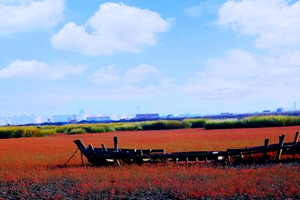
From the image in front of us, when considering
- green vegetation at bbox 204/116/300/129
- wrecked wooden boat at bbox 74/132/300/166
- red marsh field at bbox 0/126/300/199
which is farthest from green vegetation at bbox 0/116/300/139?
red marsh field at bbox 0/126/300/199

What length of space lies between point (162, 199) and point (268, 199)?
331 cm

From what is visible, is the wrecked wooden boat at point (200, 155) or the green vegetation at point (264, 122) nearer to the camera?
the wrecked wooden boat at point (200, 155)

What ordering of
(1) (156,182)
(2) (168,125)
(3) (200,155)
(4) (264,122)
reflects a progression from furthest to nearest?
(2) (168,125)
(4) (264,122)
(3) (200,155)
(1) (156,182)

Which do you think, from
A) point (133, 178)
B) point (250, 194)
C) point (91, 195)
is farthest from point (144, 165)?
point (250, 194)

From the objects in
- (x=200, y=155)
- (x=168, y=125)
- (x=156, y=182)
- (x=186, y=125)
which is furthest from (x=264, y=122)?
(x=156, y=182)

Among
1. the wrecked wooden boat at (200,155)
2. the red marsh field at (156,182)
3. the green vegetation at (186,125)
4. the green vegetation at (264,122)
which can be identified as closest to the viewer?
the red marsh field at (156,182)

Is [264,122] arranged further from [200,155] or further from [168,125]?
[200,155]

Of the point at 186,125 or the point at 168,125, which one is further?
the point at 168,125

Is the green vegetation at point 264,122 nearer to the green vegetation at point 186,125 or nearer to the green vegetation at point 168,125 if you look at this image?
the green vegetation at point 186,125

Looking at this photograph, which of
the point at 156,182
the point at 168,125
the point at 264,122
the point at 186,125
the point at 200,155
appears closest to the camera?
the point at 156,182

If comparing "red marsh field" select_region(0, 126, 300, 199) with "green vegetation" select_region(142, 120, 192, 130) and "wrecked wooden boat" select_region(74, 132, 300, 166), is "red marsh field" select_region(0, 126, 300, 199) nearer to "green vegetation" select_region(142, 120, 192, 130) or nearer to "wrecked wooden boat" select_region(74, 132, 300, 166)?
"wrecked wooden boat" select_region(74, 132, 300, 166)

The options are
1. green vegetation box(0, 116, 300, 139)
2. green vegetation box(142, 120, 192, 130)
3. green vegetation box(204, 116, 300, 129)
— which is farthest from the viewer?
green vegetation box(142, 120, 192, 130)

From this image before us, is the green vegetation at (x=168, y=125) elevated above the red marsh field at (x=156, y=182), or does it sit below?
above

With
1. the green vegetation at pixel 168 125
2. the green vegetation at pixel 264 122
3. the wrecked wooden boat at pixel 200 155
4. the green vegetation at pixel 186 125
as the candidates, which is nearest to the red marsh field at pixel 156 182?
the wrecked wooden boat at pixel 200 155
